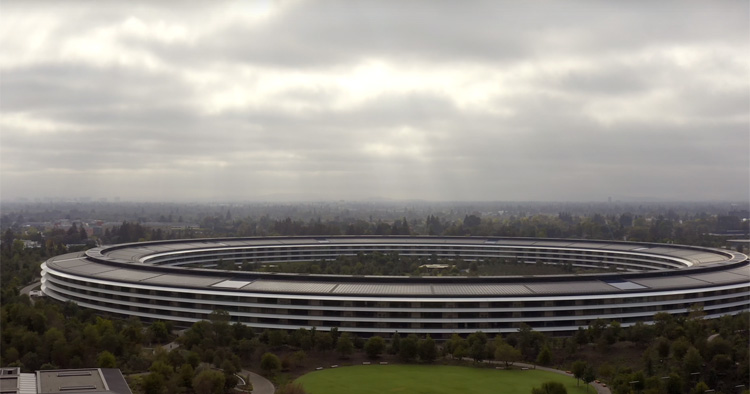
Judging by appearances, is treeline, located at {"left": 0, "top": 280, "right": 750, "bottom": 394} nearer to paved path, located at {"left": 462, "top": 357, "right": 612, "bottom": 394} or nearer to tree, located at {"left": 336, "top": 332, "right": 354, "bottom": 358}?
tree, located at {"left": 336, "top": 332, "right": 354, "bottom": 358}

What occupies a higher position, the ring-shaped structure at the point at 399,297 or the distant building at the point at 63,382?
the ring-shaped structure at the point at 399,297

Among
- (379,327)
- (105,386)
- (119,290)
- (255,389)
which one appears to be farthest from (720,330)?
(119,290)

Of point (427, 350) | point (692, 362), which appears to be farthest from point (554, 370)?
point (427, 350)

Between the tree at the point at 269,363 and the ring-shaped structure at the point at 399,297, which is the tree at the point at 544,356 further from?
the tree at the point at 269,363

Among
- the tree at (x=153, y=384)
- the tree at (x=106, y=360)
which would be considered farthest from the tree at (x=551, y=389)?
the tree at (x=106, y=360)

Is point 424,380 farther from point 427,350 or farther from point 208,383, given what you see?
point 208,383

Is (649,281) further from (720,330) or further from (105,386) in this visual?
(105,386)
